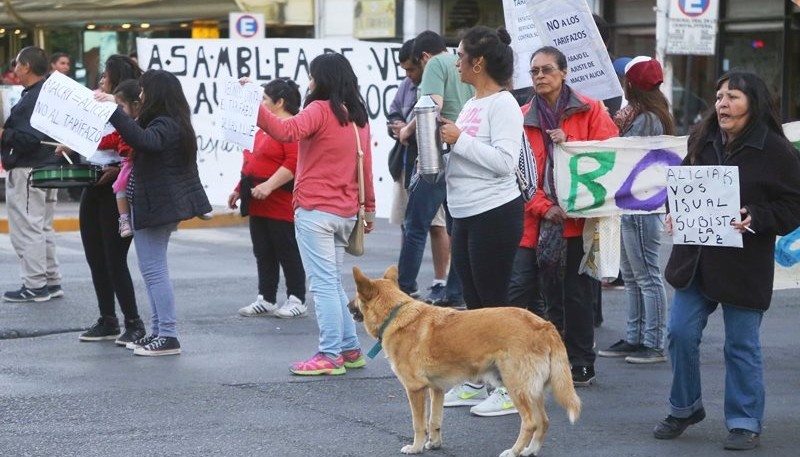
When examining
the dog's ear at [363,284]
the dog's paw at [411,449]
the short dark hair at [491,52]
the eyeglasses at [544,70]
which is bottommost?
the dog's paw at [411,449]

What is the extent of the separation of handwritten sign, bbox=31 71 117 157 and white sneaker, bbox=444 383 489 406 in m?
2.53

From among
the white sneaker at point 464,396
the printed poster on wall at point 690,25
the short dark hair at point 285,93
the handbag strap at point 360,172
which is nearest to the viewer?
the white sneaker at point 464,396

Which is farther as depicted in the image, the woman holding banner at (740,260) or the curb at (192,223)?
the curb at (192,223)

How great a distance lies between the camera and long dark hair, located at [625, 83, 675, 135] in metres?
8.04

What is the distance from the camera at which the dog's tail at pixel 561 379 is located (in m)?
5.71

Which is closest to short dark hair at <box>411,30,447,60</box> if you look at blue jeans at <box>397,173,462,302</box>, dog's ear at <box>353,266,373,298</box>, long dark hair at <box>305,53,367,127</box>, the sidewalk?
blue jeans at <box>397,173,462,302</box>

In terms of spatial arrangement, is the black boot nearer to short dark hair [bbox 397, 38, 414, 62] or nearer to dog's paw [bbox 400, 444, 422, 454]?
short dark hair [bbox 397, 38, 414, 62]

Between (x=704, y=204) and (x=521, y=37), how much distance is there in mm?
3177

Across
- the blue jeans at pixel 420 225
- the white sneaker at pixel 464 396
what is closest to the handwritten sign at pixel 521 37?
the blue jeans at pixel 420 225

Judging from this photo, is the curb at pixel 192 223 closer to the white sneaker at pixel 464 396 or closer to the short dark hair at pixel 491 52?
the white sneaker at pixel 464 396

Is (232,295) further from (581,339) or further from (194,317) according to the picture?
(581,339)

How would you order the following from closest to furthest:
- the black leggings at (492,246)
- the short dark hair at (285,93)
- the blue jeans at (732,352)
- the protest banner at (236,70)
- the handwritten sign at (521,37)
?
the blue jeans at (732,352)
the black leggings at (492,246)
the handwritten sign at (521,37)
the short dark hair at (285,93)
the protest banner at (236,70)

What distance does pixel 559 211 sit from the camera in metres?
7.26

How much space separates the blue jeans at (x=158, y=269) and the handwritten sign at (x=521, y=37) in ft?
8.37
